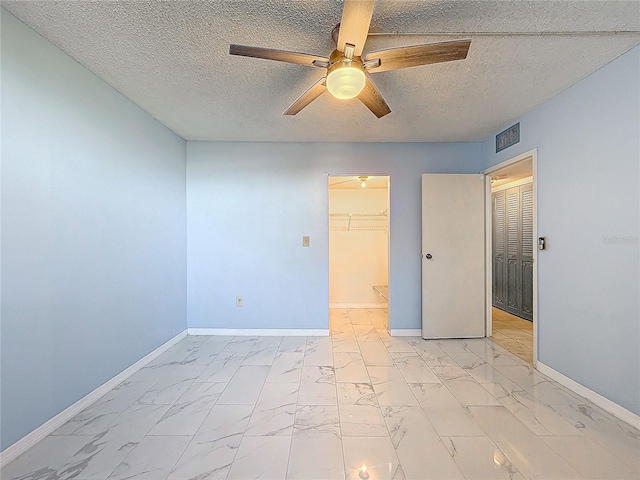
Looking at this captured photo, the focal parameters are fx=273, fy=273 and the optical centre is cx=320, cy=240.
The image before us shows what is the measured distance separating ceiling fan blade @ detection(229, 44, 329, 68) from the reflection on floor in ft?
10.3

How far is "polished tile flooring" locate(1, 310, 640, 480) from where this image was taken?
1.40 metres

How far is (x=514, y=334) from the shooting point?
3.35 m

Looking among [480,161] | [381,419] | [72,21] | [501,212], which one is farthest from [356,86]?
[501,212]

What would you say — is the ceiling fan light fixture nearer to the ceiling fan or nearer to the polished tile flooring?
the ceiling fan

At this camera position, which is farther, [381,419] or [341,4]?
[381,419]

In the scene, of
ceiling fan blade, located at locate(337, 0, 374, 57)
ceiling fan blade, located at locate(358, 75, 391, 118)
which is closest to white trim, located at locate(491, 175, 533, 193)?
ceiling fan blade, located at locate(358, 75, 391, 118)

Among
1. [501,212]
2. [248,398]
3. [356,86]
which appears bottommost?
[248,398]

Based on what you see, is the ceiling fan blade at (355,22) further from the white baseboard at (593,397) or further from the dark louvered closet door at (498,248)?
the dark louvered closet door at (498,248)

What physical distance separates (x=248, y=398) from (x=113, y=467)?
81cm

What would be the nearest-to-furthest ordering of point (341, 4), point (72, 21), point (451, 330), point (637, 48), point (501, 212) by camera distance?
point (341, 4), point (72, 21), point (637, 48), point (451, 330), point (501, 212)

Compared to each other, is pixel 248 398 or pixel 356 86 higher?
pixel 356 86

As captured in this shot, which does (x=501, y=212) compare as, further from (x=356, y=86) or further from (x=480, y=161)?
(x=356, y=86)

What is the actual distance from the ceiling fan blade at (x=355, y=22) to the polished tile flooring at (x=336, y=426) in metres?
2.11

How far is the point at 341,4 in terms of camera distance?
1.35 metres
